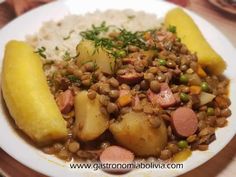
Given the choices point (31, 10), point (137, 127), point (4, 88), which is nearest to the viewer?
point (137, 127)

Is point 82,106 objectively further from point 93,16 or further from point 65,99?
point 93,16

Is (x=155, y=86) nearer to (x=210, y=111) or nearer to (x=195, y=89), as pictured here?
(x=195, y=89)

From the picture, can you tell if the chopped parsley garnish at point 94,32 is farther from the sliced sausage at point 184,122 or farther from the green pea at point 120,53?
the sliced sausage at point 184,122

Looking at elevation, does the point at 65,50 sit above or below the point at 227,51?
below

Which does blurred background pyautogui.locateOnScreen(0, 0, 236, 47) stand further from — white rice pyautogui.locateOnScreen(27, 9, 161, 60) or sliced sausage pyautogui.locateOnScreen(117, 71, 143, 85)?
sliced sausage pyautogui.locateOnScreen(117, 71, 143, 85)

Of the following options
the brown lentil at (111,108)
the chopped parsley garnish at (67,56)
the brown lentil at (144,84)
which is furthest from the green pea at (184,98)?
the chopped parsley garnish at (67,56)

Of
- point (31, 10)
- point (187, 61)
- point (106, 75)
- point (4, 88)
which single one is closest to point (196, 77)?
point (187, 61)

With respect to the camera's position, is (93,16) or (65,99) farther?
(93,16)
